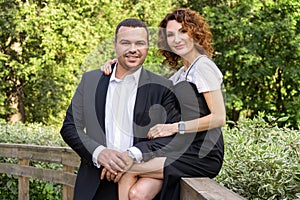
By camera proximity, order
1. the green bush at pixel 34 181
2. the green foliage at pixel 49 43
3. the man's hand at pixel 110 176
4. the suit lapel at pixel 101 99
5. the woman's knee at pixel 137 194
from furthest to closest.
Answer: the green foliage at pixel 49 43
the green bush at pixel 34 181
the suit lapel at pixel 101 99
the man's hand at pixel 110 176
the woman's knee at pixel 137 194

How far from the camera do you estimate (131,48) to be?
351 cm

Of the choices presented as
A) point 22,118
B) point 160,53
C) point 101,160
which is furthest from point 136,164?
point 22,118

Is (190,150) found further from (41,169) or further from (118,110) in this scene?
(41,169)

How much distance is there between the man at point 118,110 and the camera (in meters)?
3.53

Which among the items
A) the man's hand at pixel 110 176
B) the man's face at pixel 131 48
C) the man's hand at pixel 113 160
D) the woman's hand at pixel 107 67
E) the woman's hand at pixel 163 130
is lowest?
the man's hand at pixel 110 176

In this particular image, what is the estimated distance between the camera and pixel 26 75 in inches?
812

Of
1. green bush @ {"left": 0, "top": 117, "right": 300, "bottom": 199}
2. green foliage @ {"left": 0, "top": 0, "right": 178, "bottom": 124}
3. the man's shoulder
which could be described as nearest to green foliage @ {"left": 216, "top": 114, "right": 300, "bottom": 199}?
green bush @ {"left": 0, "top": 117, "right": 300, "bottom": 199}

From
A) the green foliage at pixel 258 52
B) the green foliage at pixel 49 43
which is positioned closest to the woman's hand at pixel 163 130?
the green foliage at pixel 49 43

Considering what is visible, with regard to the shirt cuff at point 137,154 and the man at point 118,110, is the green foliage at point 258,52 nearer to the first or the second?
the man at point 118,110

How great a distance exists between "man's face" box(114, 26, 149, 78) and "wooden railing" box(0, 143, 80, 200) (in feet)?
7.53

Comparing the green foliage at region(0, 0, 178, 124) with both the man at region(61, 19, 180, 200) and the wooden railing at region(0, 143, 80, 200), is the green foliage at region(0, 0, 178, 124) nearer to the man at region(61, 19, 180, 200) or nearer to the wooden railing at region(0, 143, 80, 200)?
the wooden railing at region(0, 143, 80, 200)

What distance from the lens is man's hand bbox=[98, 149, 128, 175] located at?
342 centimetres

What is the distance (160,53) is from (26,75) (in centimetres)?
1706

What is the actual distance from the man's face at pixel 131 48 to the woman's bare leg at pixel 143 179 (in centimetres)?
51
